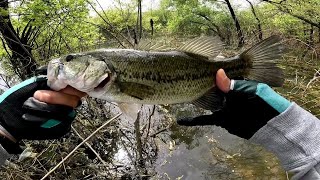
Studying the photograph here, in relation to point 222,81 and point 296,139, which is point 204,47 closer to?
point 222,81

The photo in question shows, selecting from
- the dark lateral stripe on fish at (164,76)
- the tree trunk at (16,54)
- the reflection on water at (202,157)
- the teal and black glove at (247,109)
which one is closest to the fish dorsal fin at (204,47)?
the dark lateral stripe on fish at (164,76)

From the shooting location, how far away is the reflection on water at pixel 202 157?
7.18 meters

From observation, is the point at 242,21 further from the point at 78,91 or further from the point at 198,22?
the point at 78,91

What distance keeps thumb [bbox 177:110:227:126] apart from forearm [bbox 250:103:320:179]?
1.07 feet

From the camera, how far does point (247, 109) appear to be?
7.38ft

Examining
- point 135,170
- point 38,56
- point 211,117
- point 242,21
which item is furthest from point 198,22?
point 211,117

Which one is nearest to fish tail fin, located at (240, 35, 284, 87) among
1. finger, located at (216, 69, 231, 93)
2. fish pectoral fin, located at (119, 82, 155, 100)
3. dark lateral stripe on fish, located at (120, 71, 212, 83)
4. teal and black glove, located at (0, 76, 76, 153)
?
finger, located at (216, 69, 231, 93)

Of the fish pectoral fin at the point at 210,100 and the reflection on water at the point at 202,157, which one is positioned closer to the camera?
the fish pectoral fin at the point at 210,100

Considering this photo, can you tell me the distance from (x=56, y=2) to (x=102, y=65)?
6.54 meters

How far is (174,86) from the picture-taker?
215 cm

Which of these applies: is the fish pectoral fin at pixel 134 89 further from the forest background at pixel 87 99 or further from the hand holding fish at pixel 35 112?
the forest background at pixel 87 99

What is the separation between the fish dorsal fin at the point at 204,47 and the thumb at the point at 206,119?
1.33 ft

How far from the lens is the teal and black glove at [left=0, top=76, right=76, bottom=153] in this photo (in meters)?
2.15

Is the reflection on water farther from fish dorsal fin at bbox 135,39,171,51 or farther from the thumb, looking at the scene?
fish dorsal fin at bbox 135,39,171,51
